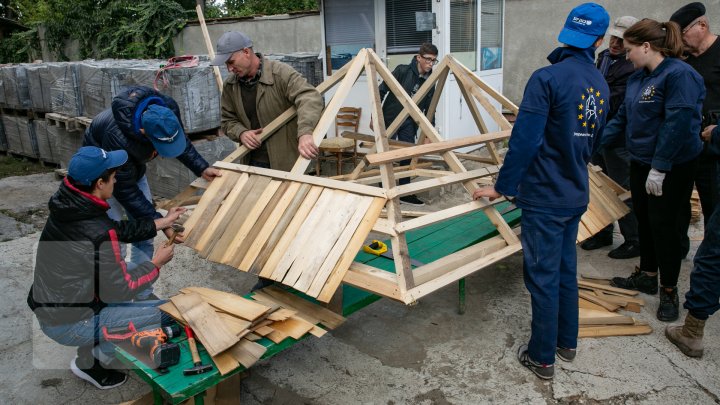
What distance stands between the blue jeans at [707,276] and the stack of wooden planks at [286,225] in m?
2.14

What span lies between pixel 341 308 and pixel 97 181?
1554mm

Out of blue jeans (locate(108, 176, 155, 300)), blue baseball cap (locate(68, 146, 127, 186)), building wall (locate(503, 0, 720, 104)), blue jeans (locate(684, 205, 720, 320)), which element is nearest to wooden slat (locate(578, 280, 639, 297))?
blue jeans (locate(684, 205, 720, 320))

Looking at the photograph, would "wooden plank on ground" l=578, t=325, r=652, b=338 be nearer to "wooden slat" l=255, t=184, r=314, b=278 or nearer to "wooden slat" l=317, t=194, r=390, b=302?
"wooden slat" l=317, t=194, r=390, b=302

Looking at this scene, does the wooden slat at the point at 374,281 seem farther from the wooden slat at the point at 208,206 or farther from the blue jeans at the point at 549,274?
the wooden slat at the point at 208,206

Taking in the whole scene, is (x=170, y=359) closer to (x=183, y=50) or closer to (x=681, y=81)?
(x=681, y=81)

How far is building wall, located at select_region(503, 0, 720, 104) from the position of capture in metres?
9.58

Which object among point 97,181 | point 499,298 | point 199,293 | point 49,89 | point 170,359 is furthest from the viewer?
point 49,89

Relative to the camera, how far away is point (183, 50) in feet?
46.2

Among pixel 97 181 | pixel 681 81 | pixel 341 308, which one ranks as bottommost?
pixel 341 308

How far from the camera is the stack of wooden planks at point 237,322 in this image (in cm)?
258

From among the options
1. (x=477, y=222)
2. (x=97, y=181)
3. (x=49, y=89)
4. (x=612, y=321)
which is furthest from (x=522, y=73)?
(x=97, y=181)

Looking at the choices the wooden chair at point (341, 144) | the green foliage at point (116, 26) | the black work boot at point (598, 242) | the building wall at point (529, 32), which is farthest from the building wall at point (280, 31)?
the black work boot at point (598, 242)

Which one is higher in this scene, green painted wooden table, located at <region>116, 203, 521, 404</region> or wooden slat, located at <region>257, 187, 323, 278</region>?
wooden slat, located at <region>257, 187, 323, 278</region>

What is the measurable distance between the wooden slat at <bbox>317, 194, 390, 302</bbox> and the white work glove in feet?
7.03
